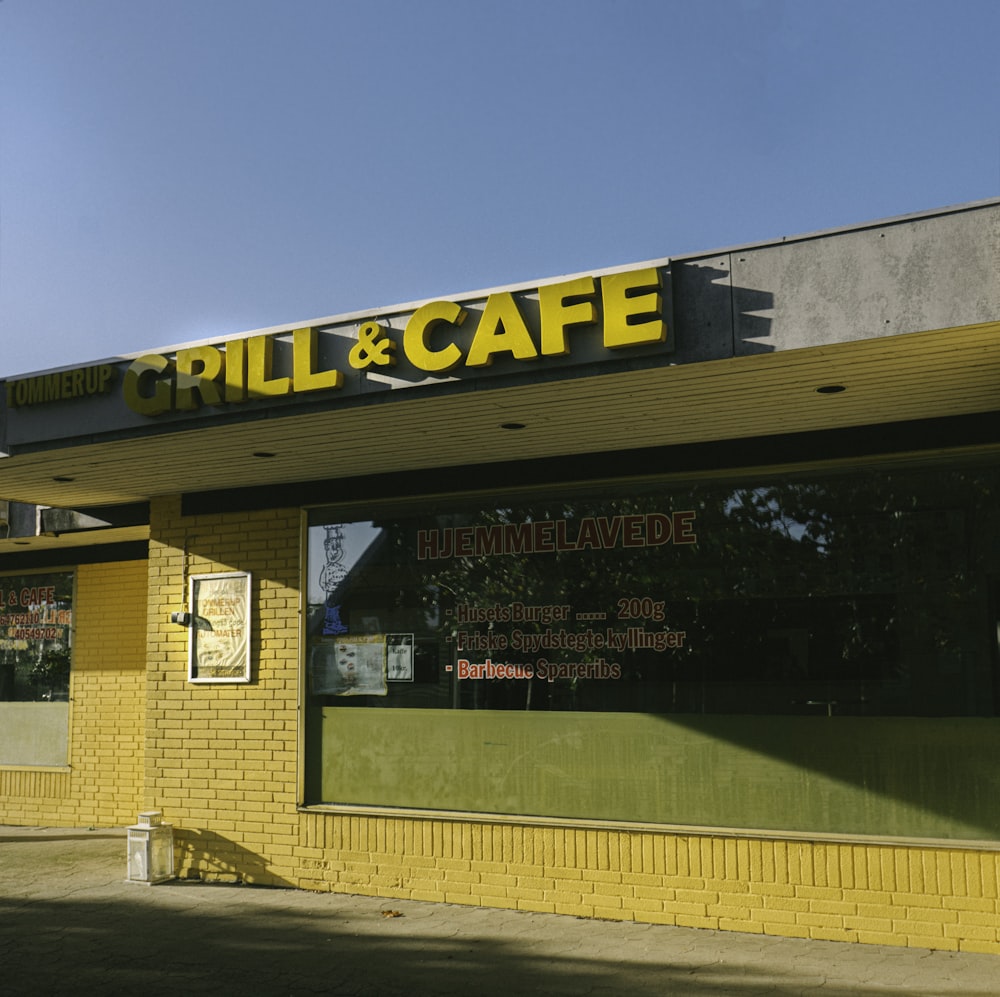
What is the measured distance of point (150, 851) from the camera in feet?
32.1

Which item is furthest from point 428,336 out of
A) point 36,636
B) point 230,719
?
point 36,636

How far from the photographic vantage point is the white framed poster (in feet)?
32.8

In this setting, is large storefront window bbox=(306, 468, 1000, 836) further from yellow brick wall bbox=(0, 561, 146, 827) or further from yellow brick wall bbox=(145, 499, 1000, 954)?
yellow brick wall bbox=(0, 561, 146, 827)

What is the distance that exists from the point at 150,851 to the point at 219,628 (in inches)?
77.1

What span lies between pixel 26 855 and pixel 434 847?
5.12 metres

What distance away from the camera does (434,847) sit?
8.90 m

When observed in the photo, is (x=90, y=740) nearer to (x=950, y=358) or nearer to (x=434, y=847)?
(x=434, y=847)

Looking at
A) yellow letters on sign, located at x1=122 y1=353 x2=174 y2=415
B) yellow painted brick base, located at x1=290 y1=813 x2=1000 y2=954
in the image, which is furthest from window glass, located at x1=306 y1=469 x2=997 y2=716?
yellow letters on sign, located at x1=122 y1=353 x2=174 y2=415

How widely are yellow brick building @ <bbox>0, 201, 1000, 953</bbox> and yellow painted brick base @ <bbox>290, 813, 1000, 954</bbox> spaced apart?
20 millimetres

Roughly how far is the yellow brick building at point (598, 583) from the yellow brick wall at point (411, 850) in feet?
0.08

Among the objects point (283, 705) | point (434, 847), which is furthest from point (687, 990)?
point (283, 705)

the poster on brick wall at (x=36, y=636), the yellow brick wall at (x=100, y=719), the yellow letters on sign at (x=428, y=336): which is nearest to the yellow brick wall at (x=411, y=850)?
the yellow brick wall at (x=100, y=719)

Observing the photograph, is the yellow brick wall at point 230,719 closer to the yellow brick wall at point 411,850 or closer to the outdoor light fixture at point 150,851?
the yellow brick wall at point 411,850

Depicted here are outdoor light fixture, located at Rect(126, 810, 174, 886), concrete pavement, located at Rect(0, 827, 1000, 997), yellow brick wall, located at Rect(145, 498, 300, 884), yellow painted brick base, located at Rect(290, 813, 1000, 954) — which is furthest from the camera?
outdoor light fixture, located at Rect(126, 810, 174, 886)
